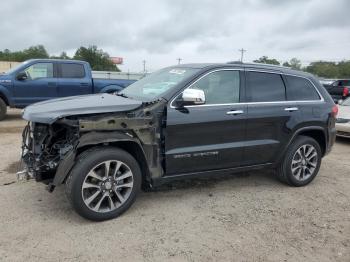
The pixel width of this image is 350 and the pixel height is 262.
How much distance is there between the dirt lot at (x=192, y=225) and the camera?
3566mm

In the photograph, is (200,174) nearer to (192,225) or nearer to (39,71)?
(192,225)

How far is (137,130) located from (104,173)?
0.60 metres

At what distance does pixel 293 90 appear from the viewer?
552 centimetres

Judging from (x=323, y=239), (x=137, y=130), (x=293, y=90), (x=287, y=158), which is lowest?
(x=323, y=239)

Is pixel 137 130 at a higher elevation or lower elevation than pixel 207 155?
higher

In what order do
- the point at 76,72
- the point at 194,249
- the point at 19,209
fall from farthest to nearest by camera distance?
the point at 76,72
the point at 19,209
the point at 194,249

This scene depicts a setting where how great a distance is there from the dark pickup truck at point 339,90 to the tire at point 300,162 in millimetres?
12826

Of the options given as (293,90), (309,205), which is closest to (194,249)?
(309,205)

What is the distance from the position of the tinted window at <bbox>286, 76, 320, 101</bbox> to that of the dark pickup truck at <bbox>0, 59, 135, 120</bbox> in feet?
24.8

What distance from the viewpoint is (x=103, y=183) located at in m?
4.09

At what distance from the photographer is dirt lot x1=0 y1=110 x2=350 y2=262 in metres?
3.57

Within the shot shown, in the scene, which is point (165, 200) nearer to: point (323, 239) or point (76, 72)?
point (323, 239)

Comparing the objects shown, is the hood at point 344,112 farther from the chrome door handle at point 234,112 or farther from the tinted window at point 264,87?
the chrome door handle at point 234,112

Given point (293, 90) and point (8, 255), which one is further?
point (293, 90)
